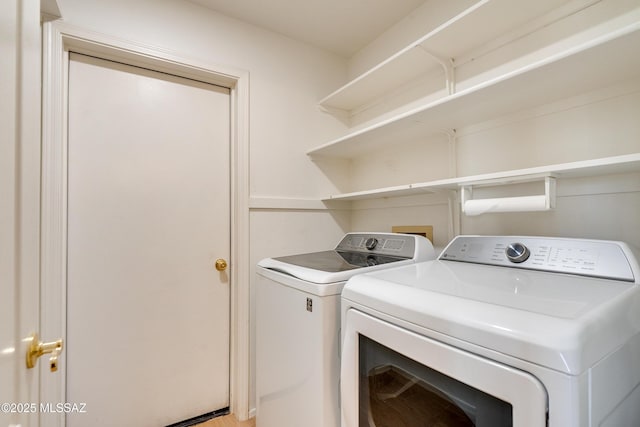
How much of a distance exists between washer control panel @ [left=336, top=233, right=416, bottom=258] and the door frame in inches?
25.0

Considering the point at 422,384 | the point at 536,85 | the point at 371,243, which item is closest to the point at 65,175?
the point at 371,243

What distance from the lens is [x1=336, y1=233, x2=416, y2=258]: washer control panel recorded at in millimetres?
1421

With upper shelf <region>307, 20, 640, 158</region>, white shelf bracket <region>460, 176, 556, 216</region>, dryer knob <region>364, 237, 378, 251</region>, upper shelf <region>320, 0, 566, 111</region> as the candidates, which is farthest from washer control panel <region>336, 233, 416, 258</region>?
upper shelf <region>320, 0, 566, 111</region>

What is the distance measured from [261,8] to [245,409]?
2363 millimetres

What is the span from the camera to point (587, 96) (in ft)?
3.61

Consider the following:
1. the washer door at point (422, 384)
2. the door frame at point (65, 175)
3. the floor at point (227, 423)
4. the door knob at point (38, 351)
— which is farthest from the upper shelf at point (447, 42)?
the floor at point (227, 423)

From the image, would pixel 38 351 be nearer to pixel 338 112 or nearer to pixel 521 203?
pixel 521 203

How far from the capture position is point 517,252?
1061mm

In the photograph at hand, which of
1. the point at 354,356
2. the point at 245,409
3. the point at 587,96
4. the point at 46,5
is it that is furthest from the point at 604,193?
the point at 46,5

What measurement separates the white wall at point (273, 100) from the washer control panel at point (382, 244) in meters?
0.33

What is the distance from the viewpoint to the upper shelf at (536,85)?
2.75 ft

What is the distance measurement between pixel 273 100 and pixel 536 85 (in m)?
1.40

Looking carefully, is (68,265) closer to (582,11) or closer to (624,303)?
(624,303)

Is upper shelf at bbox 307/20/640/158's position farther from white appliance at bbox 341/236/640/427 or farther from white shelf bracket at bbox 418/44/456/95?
white appliance at bbox 341/236/640/427
